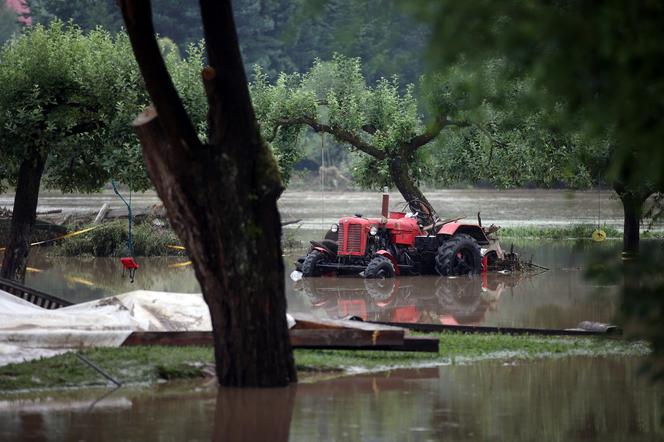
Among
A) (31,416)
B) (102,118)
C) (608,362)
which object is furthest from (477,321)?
(31,416)

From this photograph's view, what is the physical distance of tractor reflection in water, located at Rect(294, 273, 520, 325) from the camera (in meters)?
18.5

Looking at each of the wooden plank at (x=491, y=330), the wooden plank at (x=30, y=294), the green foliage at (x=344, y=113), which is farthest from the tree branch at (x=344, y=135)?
the wooden plank at (x=30, y=294)

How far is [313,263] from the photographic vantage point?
82.8ft

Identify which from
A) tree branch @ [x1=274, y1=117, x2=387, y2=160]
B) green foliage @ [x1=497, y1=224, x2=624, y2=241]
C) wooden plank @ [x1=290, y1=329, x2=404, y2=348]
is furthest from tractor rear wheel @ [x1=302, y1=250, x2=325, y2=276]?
wooden plank @ [x1=290, y1=329, x2=404, y2=348]

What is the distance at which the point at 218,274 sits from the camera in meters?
9.85

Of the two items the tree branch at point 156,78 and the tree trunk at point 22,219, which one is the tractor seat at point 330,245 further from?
the tree branch at point 156,78

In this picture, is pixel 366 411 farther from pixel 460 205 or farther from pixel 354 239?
pixel 460 205

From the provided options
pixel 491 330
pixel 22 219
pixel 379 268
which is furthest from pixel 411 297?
pixel 22 219

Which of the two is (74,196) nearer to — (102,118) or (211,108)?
(102,118)

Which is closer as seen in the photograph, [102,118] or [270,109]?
[102,118]

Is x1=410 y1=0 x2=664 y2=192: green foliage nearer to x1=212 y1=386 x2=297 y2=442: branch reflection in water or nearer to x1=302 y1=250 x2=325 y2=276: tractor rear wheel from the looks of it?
x1=212 y1=386 x2=297 y2=442: branch reflection in water

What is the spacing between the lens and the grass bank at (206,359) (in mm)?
10828

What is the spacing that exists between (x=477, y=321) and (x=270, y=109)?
12.9 meters

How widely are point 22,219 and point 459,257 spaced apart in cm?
988
